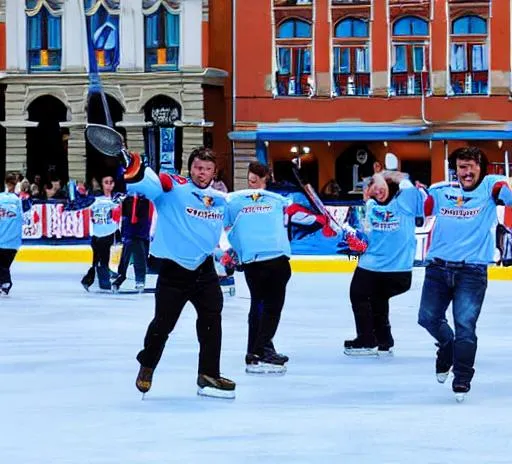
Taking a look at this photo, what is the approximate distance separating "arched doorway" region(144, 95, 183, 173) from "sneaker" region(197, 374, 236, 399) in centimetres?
2982

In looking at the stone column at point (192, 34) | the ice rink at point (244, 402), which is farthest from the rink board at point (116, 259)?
the stone column at point (192, 34)

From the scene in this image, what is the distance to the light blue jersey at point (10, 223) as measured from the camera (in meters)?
19.7

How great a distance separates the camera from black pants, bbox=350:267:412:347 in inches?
501

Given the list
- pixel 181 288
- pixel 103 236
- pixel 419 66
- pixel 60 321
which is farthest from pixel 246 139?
pixel 181 288

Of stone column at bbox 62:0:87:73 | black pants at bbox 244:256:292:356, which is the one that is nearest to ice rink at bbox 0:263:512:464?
black pants at bbox 244:256:292:356

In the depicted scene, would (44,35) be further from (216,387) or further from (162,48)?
(216,387)

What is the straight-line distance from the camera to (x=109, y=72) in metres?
41.1

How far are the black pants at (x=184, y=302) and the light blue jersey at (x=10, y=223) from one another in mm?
9941

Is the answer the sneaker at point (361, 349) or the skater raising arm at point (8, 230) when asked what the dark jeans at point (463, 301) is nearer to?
the sneaker at point (361, 349)

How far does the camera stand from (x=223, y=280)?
19250mm

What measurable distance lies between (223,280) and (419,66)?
21.5m

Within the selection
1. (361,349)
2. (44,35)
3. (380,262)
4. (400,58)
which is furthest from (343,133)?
(361,349)

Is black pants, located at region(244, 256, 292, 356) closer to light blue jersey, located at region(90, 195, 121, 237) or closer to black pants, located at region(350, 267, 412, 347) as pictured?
black pants, located at region(350, 267, 412, 347)

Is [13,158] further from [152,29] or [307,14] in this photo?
[307,14]
